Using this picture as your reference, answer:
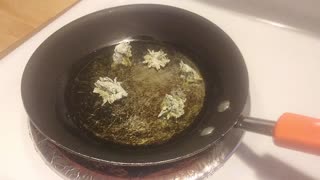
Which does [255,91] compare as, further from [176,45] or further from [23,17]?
[23,17]

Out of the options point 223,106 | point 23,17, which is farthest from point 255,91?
point 23,17

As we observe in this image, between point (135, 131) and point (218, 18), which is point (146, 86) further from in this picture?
point (218, 18)

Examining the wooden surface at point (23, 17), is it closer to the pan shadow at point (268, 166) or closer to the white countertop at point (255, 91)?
the white countertop at point (255, 91)

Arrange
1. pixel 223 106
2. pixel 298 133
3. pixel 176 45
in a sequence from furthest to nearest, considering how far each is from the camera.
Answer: pixel 176 45 < pixel 223 106 < pixel 298 133

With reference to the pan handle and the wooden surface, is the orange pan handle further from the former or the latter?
the wooden surface

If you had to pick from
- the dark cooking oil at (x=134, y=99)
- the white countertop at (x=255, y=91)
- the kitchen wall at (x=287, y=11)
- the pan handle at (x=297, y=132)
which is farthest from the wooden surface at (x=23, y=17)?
the pan handle at (x=297, y=132)

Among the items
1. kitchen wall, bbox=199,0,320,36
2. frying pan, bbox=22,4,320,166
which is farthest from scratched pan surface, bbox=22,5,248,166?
kitchen wall, bbox=199,0,320,36

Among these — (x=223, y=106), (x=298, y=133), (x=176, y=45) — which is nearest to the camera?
(x=298, y=133)
